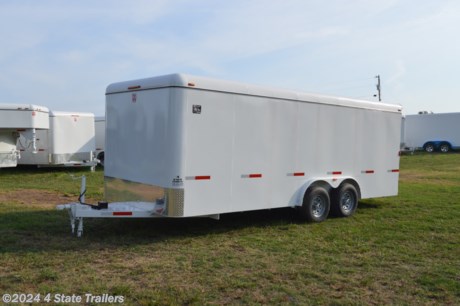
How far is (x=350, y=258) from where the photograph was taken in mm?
6277

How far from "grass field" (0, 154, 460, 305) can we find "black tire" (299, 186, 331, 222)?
203 millimetres

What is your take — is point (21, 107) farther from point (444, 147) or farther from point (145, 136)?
point (444, 147)

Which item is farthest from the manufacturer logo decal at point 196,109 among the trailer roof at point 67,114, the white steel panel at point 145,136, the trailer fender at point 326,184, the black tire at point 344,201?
the trailer roof at point 67,114

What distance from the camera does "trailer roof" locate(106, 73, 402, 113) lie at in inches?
263

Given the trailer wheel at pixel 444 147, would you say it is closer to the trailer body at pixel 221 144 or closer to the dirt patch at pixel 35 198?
the trailer body at pixel 221 144

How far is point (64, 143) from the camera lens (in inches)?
714

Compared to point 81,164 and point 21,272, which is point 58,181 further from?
point 21,272

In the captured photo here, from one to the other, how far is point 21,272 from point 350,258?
13.4 ft

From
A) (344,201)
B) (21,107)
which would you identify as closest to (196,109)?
(344,201)

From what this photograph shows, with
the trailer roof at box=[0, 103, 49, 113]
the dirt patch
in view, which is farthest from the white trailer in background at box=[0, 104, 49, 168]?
the dirt patch

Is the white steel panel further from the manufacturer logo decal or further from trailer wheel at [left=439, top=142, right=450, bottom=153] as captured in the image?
trailer wheel at [left=439, top=142, right=450, bottom=153]

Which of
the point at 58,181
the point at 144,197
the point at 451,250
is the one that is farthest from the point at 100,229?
the point at 58,181

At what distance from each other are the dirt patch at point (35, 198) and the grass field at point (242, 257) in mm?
389

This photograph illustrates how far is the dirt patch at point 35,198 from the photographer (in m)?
10.5
